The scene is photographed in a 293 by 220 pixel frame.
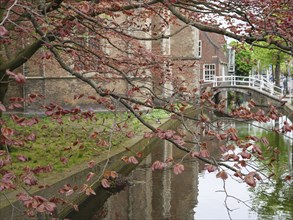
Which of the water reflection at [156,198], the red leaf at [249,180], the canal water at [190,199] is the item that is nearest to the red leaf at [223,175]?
the red leaf at [249,180]

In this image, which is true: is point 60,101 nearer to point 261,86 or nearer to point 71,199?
point 71,199

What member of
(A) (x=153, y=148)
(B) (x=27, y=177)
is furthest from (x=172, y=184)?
(B) (x=27, y=177)

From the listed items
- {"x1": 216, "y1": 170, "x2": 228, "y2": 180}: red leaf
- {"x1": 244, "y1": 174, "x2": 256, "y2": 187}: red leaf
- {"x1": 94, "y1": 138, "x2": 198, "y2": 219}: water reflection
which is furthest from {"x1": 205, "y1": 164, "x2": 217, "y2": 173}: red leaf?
{"x1": 94, "y1": 138, "x2": 198, "y2": 219}: water reflection

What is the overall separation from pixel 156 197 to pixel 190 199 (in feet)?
2.48

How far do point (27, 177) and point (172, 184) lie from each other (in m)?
7.16

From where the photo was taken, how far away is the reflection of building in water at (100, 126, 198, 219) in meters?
8.21

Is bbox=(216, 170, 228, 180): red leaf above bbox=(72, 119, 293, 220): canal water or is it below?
above

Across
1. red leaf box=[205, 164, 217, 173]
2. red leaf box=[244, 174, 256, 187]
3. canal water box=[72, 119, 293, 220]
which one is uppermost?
red leaf box=[205, 164, 217, 173]

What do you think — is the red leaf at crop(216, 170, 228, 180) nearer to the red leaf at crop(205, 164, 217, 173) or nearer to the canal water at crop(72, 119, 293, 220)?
the red leaf at crop(205, 164, 217, 173)

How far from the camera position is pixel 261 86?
33938 millimetres

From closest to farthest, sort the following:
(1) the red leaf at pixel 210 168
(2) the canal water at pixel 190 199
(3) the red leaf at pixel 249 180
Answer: (3) the red leaf at pixel 249 180 < (1) the red leaf at pixel 210 168 < (2) the canal water at pixel 190 199

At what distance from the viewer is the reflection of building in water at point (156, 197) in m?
8.21

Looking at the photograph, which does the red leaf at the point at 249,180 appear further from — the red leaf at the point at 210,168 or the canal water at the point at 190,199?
→ the canal water at the point at 190,199

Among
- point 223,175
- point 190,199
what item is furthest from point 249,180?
point 190,199
